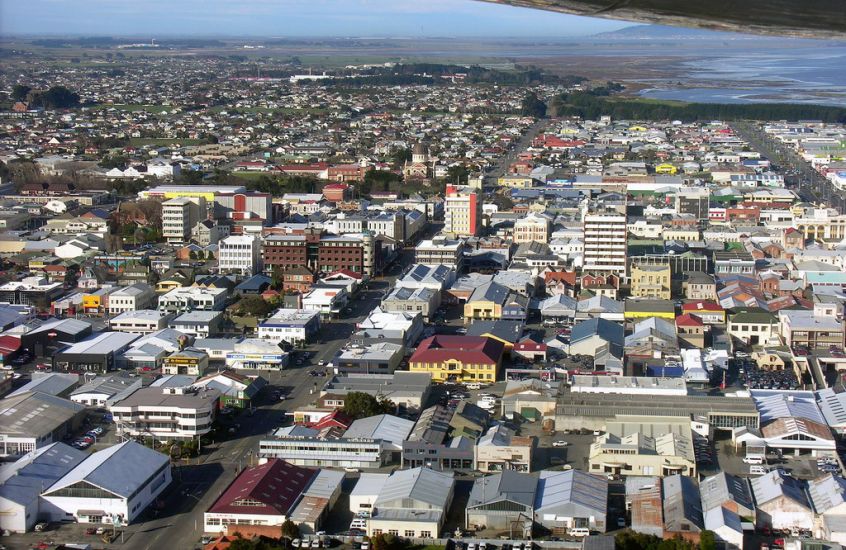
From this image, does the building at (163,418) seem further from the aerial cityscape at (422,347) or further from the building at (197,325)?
the building at (197,325)

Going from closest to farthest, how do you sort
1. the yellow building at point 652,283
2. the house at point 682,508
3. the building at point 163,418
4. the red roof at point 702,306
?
the house at point 682,508 → the building at point 163,418 → the red roof at point 702,306 → the yellow building at point 652,283

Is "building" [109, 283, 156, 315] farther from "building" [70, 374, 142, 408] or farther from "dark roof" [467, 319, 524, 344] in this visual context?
"dark roof" [467, 319, 524, 344]

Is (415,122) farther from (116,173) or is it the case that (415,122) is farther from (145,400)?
(145,400)

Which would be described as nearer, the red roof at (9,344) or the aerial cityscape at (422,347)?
the aerial cityscape at (422,347)

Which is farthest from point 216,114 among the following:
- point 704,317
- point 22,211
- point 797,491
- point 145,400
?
point 797,491

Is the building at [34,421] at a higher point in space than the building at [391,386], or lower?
higher

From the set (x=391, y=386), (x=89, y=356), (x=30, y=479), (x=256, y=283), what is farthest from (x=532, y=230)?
(x=30, y=479)

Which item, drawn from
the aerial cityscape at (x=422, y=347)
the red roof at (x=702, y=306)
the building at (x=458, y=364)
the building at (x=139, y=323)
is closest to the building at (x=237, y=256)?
the aerial cityscape at (x=422, y=347)
